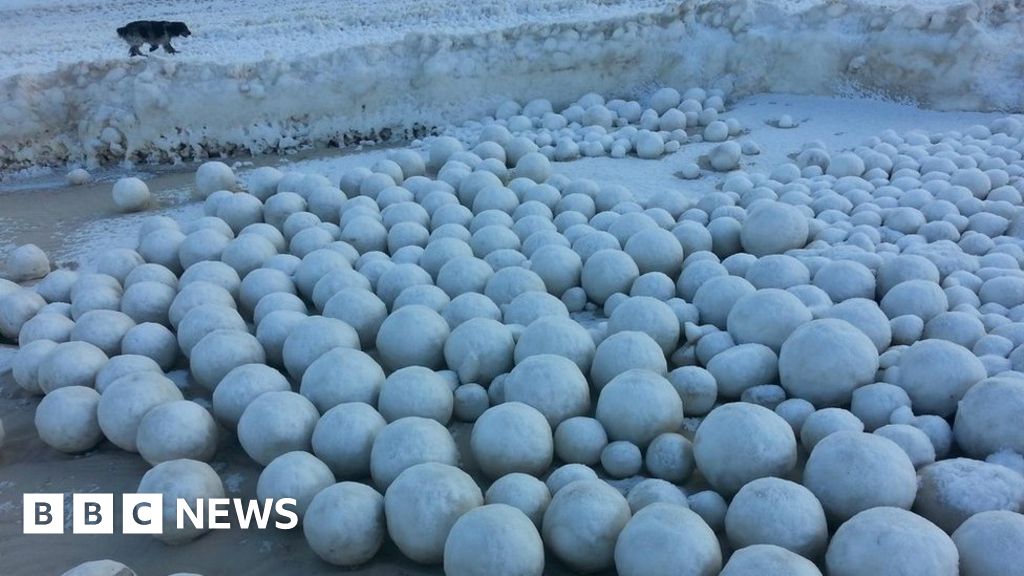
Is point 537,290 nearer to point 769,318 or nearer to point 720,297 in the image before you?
point 720,297

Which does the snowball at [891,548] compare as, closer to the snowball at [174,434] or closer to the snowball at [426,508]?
the snowball at [426,508]

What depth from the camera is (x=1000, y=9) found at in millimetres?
5684

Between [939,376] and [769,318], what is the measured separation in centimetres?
62

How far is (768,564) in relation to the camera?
1945 millimetres

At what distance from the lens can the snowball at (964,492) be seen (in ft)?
7.38

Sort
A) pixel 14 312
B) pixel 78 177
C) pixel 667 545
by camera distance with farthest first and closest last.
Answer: pixel 78 177 < pixel 14 312 < pixel 667 545

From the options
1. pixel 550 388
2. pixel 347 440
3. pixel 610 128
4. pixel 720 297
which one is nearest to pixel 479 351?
pixel 550 388

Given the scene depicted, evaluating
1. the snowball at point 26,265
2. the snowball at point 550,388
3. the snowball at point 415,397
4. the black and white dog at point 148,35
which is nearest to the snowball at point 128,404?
the snowball at point 415,397

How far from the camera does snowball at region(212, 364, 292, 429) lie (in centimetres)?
293

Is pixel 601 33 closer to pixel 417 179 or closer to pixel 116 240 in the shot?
pixel 417 179

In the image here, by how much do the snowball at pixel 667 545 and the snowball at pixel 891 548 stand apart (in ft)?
1.03

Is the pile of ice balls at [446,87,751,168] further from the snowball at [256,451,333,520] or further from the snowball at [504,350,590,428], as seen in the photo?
the snowball at [256,451,333,520]

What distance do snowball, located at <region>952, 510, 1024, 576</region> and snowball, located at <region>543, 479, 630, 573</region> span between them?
86 centimetres

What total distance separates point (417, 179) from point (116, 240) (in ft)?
5.74
